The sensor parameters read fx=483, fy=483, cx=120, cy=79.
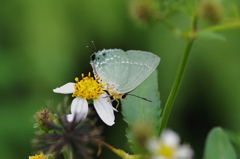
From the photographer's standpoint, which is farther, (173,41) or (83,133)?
(173,41)

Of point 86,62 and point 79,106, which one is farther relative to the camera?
point 86,62

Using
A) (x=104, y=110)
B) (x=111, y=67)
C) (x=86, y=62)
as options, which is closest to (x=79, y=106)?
(x=104, y=110)

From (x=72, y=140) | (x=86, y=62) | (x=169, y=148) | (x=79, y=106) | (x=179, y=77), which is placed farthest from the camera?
(x=86, y=62)

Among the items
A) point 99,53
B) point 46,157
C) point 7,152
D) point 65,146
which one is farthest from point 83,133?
point 7,152

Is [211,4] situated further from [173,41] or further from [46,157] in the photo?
[173,41]

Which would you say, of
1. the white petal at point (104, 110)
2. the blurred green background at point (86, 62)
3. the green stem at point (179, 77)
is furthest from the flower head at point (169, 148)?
the blurred green background at point (86, 62)

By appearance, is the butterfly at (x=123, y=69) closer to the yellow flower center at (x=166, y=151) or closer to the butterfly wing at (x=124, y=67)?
the butterfly wing at (x=124, y=67)

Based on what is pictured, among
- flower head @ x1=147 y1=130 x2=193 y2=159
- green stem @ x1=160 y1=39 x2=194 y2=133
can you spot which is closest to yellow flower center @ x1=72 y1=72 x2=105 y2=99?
green stem @ x1=160 y1=39 x2=194 y2=133

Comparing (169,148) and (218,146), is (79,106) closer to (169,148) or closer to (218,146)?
(218,146)
